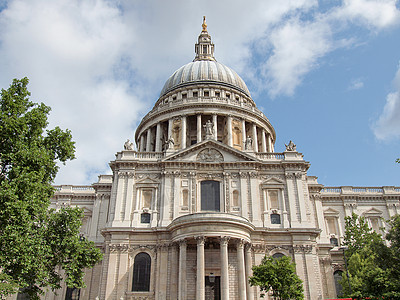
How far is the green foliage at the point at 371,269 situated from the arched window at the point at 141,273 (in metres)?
17.8

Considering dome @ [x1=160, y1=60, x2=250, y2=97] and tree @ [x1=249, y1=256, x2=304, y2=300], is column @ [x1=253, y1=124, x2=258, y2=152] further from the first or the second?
tree @ [x1=249, y1=256, x2=304, y2=300]

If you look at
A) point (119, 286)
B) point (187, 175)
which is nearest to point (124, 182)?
point (187, 175)

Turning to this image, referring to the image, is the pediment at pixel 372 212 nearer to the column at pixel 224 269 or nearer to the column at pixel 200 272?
the column at pixel 224 269

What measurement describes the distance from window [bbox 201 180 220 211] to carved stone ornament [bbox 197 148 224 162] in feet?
8.03

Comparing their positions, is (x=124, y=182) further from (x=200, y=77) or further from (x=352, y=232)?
(x=200, y=77)

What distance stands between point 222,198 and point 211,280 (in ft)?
30.2

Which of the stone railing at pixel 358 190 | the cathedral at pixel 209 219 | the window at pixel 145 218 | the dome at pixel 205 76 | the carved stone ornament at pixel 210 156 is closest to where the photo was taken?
the cathedral at pixel 209 219

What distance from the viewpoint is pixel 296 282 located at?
27.7 m

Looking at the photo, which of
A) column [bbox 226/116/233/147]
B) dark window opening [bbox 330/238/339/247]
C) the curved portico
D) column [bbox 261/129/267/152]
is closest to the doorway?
the curved portico

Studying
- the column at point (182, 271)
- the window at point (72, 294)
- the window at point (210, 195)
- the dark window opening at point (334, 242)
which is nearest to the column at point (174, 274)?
the column at point (182, 271)

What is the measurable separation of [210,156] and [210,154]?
24 centimetres

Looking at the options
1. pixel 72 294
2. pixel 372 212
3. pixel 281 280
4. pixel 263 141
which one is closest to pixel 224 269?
pixel 281 280

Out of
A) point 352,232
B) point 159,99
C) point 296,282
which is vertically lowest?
point 296,282

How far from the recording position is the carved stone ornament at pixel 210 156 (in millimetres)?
39375
